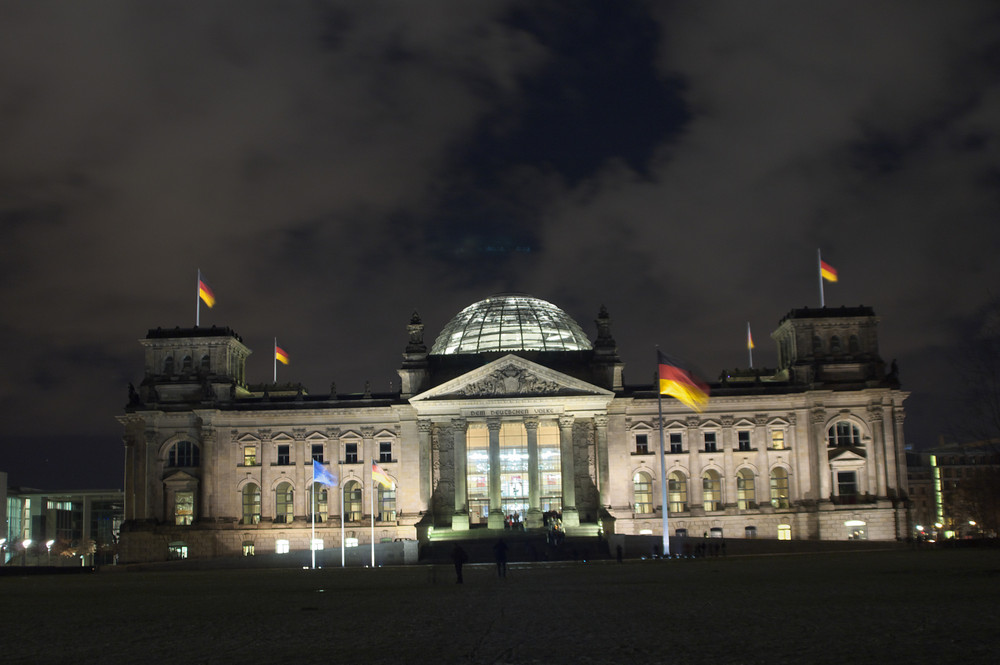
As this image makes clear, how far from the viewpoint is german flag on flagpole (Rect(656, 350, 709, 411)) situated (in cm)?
7000

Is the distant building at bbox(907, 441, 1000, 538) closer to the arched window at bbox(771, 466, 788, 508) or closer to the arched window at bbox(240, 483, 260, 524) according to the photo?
the arched window at bbox(771, 466, 788, 508)

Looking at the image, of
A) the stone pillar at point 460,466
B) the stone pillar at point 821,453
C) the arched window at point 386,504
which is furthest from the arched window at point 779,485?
the arched window at point 386,504

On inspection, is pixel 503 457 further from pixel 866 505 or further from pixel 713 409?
pixel 866 505

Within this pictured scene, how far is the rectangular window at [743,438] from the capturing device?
94.5 meters

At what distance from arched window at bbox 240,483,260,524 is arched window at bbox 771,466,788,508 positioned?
45900 mm

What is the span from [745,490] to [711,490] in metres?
3.06

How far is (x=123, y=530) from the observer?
9269cm

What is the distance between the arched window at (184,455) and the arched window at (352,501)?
13.6 m

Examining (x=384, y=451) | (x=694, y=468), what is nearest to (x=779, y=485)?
(x=694, y=468)

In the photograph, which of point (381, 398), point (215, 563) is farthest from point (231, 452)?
point (215, 563)

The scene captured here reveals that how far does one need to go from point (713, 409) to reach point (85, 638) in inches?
2991

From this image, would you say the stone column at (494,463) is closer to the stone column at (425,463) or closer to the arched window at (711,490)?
the stone column at (425,463)

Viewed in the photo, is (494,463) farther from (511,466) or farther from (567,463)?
(567,463)

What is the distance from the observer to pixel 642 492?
3684 inches
